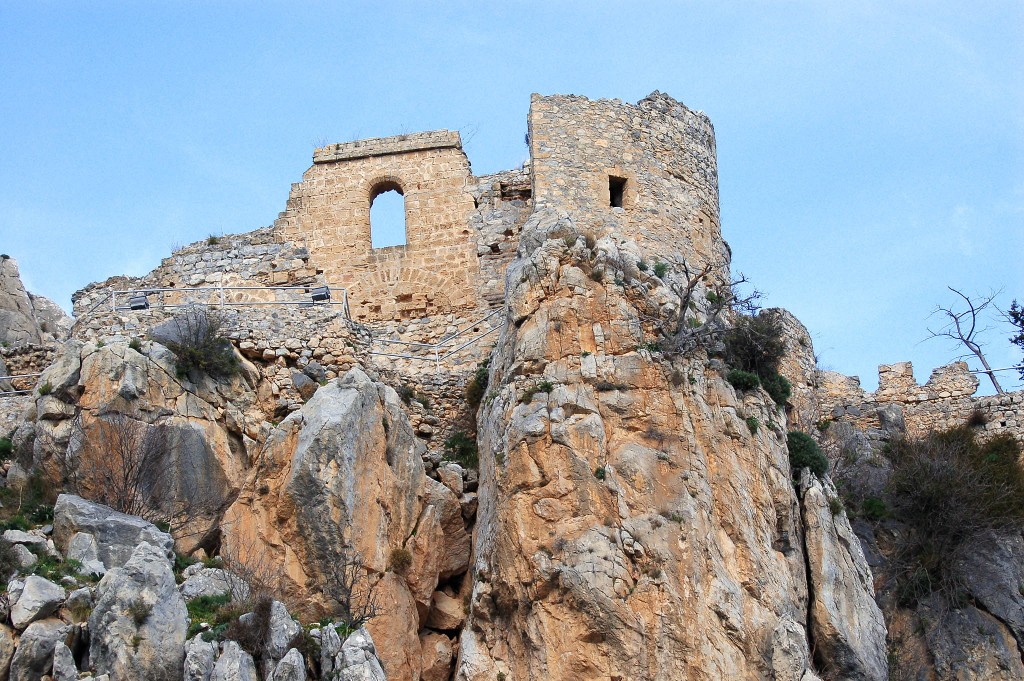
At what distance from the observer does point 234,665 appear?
54.2 ft

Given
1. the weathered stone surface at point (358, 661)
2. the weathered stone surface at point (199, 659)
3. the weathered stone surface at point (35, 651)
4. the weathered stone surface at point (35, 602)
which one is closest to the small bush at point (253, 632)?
the weathered stone surface at point (199, 659)

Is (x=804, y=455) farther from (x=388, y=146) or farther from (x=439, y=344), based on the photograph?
(x=388, y=146)

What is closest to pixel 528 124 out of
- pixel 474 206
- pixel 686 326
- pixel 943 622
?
pixel 474 206

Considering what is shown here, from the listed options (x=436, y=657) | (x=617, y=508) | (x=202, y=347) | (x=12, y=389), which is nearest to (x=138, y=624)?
(x=436, y=657)

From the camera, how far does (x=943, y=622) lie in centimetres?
2275

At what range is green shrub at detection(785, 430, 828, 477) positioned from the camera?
22.7 m

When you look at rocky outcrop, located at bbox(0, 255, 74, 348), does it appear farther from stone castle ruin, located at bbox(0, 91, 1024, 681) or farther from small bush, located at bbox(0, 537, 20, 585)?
small bush, located at bbox(0, 537, 20, 585)

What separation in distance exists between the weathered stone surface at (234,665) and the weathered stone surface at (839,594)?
8.33 m

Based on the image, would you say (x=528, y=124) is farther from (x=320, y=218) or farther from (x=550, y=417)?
(x=550, y=417)

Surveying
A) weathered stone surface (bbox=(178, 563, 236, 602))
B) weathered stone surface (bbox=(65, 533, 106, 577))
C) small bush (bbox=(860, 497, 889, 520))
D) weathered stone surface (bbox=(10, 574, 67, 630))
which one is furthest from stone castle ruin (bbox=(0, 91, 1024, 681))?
weathered stone surface (bbox=(65, 533, 106, 577))

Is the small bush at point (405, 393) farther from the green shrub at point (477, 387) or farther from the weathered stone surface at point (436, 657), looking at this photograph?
the weathered stone surface at point (436, 657)

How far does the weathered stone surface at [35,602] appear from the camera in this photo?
16.7 metres

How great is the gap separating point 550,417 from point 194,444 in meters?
5.32

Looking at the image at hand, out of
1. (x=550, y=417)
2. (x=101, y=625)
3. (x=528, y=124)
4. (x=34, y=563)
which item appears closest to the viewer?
(x=101, y=625)
